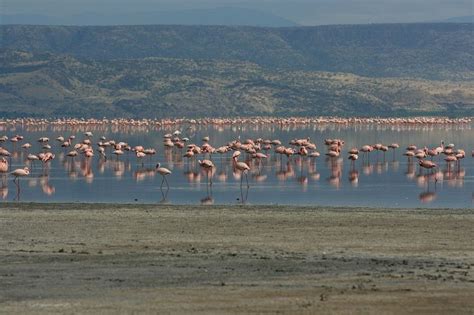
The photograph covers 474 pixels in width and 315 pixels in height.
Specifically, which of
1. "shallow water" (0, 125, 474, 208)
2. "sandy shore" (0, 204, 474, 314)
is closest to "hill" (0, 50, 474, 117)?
"shallow water" (0, 125, 474, 208)

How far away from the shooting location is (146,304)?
15.0 metres

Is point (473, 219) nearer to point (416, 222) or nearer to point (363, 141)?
point (416, 222)

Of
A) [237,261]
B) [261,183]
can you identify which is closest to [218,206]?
[261,183]

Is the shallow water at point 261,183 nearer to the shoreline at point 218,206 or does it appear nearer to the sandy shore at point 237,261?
the shoreline at point 218,206

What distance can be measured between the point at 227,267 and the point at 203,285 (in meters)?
1.81

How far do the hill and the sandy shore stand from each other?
116 metres

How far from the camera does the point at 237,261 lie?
19.0 meters

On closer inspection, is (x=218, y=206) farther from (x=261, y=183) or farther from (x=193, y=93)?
(x=193, y=93)

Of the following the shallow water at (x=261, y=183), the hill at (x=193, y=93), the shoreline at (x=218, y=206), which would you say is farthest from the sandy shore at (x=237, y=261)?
the hill at (x=193, y=93)

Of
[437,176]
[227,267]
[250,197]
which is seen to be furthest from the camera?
[437,176]

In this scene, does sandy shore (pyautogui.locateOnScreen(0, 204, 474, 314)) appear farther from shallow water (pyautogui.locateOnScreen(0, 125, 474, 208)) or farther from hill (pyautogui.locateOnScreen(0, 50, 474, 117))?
hill (pyautogui.locateOnScreen(0, 50, 474, 117))

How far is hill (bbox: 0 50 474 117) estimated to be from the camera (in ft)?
478

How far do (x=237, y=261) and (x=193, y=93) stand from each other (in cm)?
13251

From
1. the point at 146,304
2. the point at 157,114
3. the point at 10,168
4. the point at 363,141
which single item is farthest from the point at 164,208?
the point at 157,114
